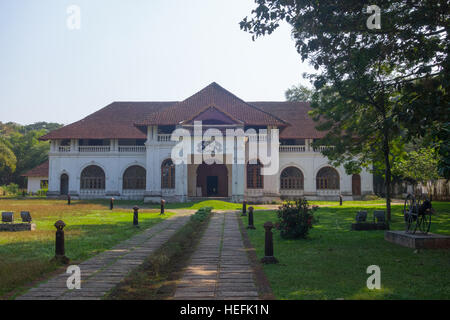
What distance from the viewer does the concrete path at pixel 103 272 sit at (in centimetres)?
530

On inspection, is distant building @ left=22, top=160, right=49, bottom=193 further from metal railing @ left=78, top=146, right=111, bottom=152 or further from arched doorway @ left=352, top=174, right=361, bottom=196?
arched doorway @ left=352, top=174, right=361, bottom=196

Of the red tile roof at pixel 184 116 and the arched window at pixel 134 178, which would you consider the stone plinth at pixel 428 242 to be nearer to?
the red tile roof at pixel 184 116

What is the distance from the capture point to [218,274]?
646 centimetres

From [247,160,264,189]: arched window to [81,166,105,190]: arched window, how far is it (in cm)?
1268

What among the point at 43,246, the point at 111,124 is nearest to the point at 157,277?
the point at 43,246

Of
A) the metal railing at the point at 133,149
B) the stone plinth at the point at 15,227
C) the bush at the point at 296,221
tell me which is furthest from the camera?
the metal railing at the point at 133,149

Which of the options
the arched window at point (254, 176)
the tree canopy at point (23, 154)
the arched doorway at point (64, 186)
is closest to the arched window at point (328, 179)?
the arched window at point (254, 176)

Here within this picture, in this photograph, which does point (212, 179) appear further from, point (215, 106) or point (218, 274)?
point (218, 274)

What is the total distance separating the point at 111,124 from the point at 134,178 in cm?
525

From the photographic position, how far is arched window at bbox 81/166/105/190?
1270 inches

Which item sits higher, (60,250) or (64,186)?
(64,186)

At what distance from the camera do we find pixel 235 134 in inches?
1010

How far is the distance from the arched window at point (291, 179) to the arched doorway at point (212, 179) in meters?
4.92

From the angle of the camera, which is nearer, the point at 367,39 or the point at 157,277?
the point at 157,277
